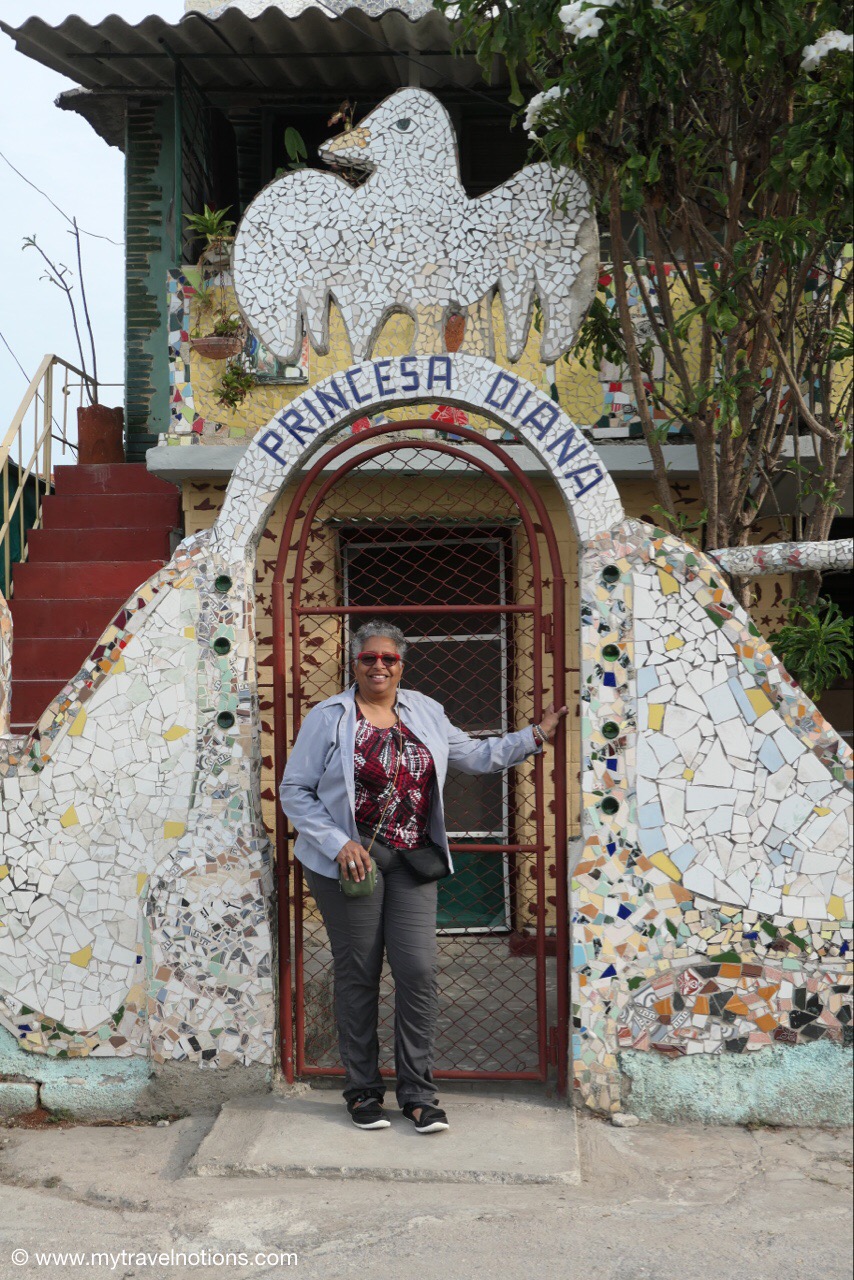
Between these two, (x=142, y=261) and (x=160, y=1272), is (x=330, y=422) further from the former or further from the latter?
(x=142, y=261)

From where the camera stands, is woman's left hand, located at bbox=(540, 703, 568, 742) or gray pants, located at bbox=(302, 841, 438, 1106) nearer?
gray pants, located at bbox=(302, 841, 438, 1106)

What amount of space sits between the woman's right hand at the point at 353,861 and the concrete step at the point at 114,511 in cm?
423

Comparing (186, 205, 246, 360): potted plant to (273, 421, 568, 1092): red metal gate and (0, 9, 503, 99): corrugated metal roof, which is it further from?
(0, 9, 503, 99): corrugated metal roof

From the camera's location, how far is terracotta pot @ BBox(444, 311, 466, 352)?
460 centimetres

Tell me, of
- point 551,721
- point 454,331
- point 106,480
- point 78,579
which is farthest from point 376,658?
point 106,480

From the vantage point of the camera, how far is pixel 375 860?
425 centimetres

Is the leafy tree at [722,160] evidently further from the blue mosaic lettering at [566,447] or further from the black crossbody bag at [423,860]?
the black crossbody bag at [423,860]

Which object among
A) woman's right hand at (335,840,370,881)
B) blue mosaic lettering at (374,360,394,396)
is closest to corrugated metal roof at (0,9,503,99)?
blue mosaic lettering at (374,360,394,396)

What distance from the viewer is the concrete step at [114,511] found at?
25.9 feet

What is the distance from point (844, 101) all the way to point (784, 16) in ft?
1.27

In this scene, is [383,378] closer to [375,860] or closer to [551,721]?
[551,721]

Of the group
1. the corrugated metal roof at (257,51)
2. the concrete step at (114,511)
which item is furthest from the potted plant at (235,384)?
the corrugated metal roof at (257,51)

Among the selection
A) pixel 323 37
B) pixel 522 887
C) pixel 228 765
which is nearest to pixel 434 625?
pixel 522 887

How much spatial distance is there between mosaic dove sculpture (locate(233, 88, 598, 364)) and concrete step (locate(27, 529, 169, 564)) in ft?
11.0
